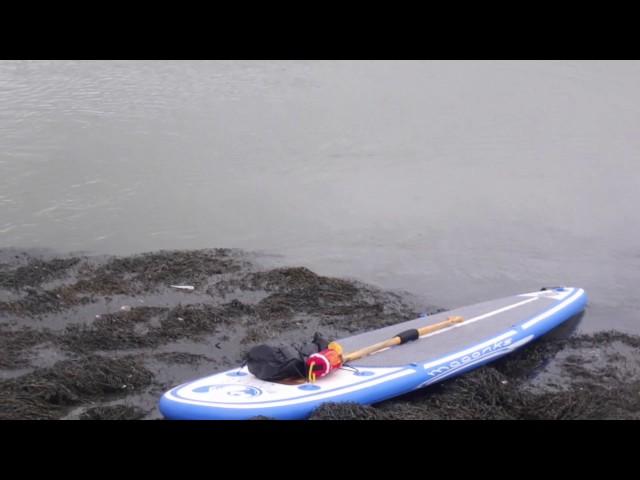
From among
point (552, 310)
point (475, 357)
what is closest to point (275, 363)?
point (475, 357)

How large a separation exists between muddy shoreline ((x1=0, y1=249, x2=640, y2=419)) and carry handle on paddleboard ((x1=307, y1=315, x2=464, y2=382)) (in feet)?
1.35

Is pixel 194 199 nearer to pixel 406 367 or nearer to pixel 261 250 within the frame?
pixel 261 250

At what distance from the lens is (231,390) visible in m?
5.18

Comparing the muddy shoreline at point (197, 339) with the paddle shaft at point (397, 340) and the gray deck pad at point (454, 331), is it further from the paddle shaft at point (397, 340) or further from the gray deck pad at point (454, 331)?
the paddle shaft at point (397, 340)

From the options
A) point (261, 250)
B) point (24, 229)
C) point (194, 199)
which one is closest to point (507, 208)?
point (261, 250)

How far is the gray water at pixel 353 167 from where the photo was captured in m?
8.48

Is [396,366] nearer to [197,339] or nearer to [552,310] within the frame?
[197,339]

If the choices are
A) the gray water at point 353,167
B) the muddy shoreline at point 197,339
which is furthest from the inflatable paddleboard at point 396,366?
the gray water at point 353,167

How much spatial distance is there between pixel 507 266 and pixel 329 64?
19.7 ft

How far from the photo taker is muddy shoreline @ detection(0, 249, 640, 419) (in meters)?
5.43

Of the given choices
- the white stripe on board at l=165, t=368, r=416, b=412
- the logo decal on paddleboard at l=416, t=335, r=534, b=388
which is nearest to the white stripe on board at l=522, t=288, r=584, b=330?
the logo decal on paddleboard at l=416, t=335, r=534, b=388

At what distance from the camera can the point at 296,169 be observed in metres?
10.3

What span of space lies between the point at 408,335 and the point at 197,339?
188cm

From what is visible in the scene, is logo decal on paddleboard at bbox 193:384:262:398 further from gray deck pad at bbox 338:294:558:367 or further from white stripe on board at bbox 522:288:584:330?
white stripe on board at bbox 522:288:584:330
